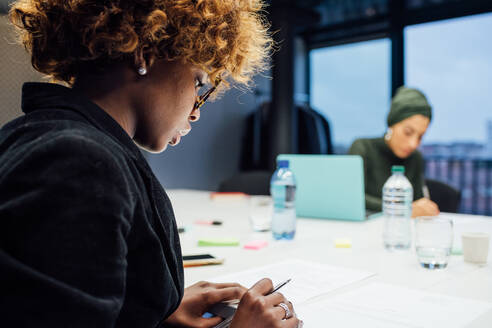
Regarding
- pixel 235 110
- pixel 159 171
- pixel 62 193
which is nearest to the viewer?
pixel 62 193

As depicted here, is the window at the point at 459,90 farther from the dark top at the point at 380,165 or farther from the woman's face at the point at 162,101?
the woman's face at the point at 162,101

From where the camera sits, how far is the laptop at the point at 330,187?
5.74 ft

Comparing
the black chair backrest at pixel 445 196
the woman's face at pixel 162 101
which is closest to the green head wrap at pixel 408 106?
Result: the black chair backrest at pixel 445 196

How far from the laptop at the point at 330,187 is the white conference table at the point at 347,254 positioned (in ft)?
0.18

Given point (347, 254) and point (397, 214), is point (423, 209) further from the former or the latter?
point (347, 254)

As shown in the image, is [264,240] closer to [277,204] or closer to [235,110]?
[277,204]

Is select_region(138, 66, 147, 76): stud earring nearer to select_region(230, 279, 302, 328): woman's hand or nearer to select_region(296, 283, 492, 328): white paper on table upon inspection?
select_region(230, 279, 302, 328): woman's hand

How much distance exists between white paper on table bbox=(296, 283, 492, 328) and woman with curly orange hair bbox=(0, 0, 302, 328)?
0.36 feet

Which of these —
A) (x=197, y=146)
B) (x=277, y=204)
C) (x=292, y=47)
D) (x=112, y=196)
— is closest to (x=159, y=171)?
(x=197, y=146)

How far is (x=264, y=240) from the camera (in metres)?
1.45

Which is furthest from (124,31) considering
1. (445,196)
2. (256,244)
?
(445,196)

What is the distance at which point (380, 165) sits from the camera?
Answer: 8.52 ft

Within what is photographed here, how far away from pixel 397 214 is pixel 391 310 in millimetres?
678

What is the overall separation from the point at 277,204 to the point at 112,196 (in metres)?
1.11
